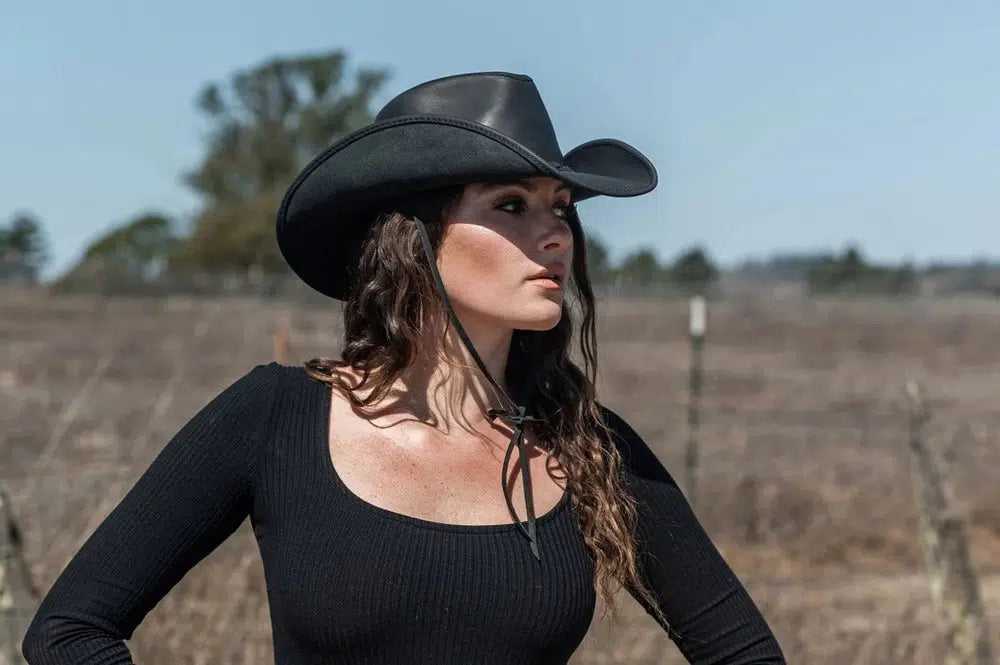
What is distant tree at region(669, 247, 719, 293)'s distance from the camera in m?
19.9

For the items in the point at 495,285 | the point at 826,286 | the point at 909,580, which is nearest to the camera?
the point at 495,285

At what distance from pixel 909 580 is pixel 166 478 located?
6.85 meters

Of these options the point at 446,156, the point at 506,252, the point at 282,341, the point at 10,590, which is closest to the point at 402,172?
the point at 446,156

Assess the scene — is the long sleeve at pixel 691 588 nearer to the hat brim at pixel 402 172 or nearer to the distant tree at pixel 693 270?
the hat brim at pixel 402 172

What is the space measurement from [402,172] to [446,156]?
75 mm

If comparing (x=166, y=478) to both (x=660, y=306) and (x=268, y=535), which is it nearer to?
(x=268, y=535)

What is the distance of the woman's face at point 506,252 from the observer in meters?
2.04

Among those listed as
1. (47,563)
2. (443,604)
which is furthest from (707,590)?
(47,563)

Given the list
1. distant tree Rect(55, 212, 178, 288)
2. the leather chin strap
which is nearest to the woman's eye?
the leather chin strap

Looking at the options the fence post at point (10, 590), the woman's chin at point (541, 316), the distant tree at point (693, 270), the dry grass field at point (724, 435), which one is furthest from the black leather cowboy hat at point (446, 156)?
the distant tree at point (693, 270)

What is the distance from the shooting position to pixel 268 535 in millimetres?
1977

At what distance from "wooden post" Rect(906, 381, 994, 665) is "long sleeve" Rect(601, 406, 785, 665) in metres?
2.90

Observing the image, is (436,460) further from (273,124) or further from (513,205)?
(273,124)

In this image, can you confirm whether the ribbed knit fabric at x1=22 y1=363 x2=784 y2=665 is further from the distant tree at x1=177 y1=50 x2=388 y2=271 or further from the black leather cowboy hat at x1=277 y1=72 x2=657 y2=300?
the distant tree at x1=177 y1=50 x2=388 y2=271
